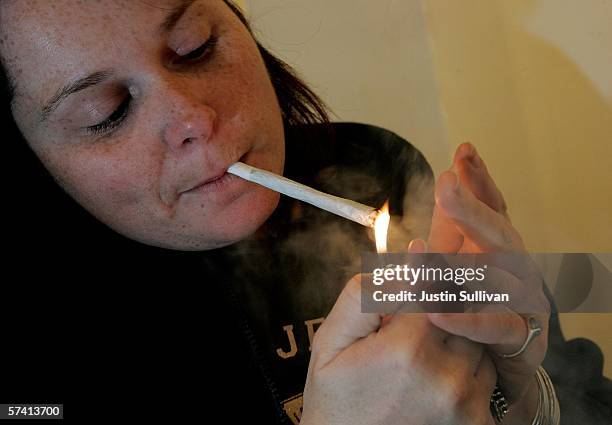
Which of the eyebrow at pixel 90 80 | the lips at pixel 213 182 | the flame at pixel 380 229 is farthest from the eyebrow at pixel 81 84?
the flame at pixel 380 229

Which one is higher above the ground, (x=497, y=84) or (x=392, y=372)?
(x=497, y=84)

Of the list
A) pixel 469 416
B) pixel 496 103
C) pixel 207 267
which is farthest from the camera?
pixel 496 103

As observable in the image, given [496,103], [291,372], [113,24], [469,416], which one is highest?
[113,24]

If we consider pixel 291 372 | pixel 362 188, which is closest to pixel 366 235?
pixel 362 188

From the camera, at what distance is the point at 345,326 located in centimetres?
58

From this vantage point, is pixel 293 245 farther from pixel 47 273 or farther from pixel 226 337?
pixel 47 273

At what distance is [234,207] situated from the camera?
760 millimetres

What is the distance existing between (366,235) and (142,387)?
45 cm

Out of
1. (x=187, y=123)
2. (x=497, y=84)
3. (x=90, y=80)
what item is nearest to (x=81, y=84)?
(x=90, y=80)

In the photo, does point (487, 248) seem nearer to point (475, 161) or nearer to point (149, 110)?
point (475, 161)

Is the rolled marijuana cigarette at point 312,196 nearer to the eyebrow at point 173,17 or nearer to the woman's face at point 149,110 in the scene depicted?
the woman's face at point 149,110

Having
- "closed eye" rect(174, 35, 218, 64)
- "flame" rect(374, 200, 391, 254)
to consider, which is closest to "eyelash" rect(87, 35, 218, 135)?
"closed eye" rect(174, 35, 218, 64)

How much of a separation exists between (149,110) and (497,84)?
0.68m

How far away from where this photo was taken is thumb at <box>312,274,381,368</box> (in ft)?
1.85
